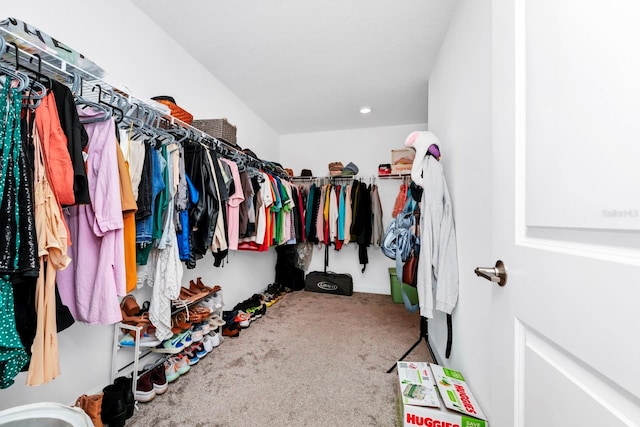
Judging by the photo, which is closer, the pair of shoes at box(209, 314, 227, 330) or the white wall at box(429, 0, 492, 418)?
the white wall at box(429, 0, 492, 418)

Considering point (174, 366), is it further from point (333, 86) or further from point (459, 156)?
point (333, 86)

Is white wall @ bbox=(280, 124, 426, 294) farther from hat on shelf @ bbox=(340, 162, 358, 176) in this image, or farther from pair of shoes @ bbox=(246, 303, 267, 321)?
pair of shoes @ bbox=(246, 303, 267, 321)

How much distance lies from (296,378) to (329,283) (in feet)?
6.20

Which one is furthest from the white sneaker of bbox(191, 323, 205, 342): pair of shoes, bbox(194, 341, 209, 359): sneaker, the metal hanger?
the metal hanger

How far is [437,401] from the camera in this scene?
1.12 m

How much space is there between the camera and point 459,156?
1.43 m

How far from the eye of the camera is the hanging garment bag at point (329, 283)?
3.41 metres

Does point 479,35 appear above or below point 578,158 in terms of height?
above

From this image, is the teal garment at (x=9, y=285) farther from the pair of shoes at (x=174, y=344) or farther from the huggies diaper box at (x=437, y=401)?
the huggies diaper box at (x=437, y=401)

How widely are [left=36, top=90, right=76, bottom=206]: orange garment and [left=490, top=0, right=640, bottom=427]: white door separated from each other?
1.34 metres

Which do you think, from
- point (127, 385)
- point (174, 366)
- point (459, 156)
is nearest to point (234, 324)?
point (174, 366)

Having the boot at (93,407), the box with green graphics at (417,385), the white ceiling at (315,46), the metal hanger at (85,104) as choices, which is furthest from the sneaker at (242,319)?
the white ceiling at (315,46)

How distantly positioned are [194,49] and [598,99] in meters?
2.46

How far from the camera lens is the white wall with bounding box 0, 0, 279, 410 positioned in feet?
3.90
